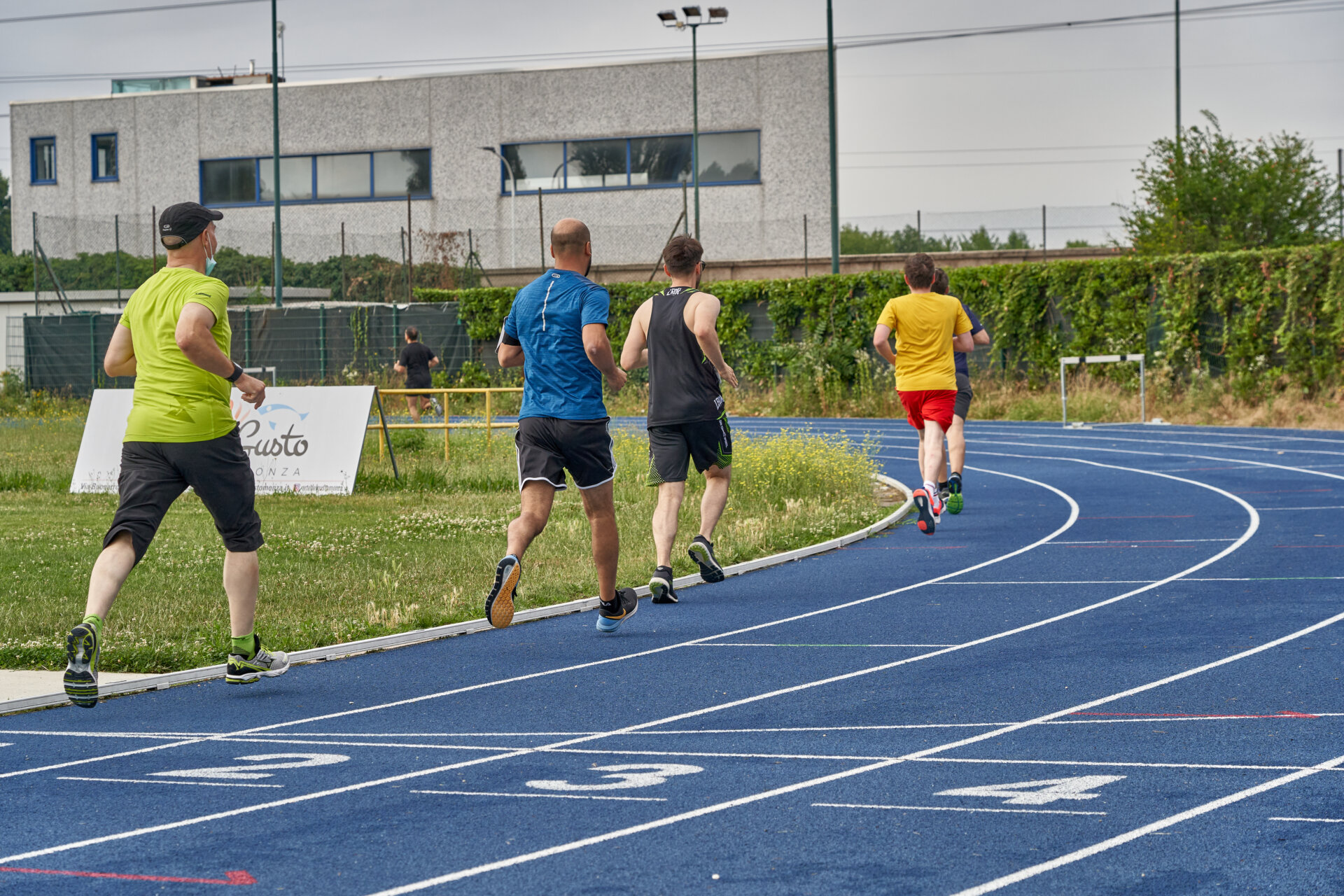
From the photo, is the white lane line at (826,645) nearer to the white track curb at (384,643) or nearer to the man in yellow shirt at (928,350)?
the white track curb at (384,643)

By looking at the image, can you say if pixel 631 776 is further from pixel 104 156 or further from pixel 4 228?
pixel 4 228

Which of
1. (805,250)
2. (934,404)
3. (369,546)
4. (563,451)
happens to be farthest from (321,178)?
(563,451)

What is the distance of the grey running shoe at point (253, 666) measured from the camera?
6.27m

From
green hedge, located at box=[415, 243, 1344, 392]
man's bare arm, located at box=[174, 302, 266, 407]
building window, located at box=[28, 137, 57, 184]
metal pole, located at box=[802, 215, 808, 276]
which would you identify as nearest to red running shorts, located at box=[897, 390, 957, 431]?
man's bare arm, located at box=[174, 302, 266, 407]

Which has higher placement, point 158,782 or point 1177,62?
point 1177,62

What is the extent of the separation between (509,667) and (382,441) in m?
11.6

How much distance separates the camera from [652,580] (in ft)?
27.7

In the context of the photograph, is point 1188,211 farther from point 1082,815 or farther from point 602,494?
point 1082,815

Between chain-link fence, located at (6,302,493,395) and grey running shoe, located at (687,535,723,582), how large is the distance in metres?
26.2

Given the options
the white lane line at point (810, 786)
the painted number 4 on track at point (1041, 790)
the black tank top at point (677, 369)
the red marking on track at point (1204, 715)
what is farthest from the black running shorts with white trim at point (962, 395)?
the painted number 4 on track at point (1041, 790)

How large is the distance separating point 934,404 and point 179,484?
682 centimetres

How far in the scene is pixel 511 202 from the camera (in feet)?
146

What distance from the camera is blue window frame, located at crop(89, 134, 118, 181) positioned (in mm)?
48094

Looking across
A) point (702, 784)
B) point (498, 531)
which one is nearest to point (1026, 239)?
point (498, 531)
